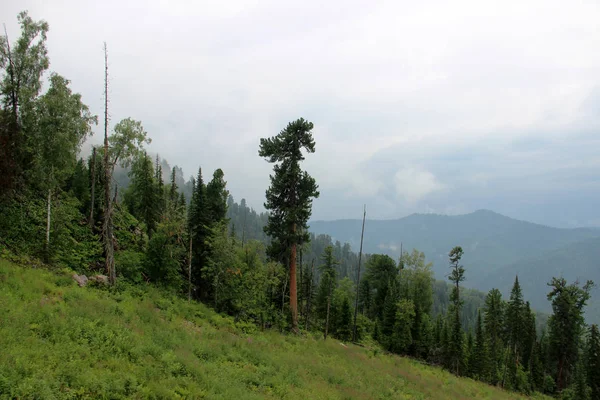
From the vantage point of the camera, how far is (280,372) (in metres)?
14.9

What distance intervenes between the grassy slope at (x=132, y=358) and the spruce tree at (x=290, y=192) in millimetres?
7619

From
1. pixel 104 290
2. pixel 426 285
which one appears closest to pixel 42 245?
pixel 104 290

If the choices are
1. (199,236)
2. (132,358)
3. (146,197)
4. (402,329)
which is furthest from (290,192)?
(402,329)

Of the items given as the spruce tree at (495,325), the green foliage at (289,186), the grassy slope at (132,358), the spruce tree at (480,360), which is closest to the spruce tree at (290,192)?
the green foliage at (289,186)

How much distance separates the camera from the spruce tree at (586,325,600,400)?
156 feet

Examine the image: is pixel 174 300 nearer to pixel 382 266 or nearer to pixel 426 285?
pixel 382 266

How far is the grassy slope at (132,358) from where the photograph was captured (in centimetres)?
858

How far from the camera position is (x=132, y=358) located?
1112 cm

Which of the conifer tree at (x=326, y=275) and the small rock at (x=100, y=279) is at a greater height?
the small rock at (x=100, y=279)

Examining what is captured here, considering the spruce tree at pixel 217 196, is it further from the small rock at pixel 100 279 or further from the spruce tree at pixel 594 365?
the spruce tree at pixel 594 365

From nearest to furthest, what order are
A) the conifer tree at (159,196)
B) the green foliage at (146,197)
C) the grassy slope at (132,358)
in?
the grassy slope at (132,358), the green foliage at (146,197), the conifer tree at (159,196)

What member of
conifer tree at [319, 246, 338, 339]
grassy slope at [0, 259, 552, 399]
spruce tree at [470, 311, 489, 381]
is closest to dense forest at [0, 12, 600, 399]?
grassy slope at [0, 259, 552, 399]

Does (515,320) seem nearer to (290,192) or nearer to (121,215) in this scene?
(290,192)

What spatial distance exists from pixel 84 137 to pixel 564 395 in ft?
239
